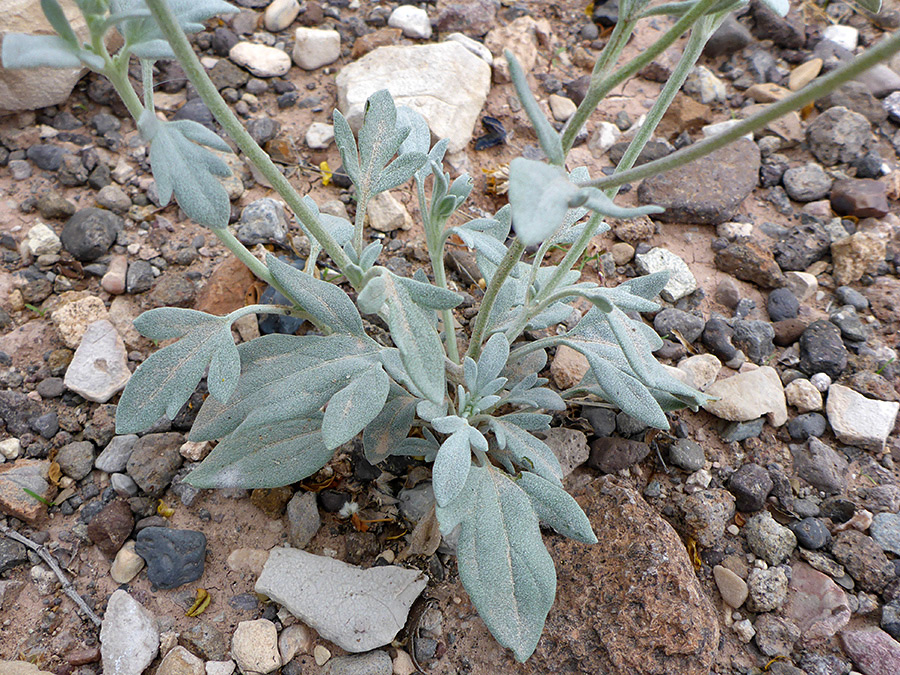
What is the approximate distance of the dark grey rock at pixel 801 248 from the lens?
9.04ft

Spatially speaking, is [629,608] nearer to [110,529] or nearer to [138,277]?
[110,529]

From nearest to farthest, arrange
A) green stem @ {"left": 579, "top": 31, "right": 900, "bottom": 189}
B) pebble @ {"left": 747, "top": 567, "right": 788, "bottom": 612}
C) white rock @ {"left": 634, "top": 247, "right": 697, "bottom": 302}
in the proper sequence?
green stem @ {"left": 579, "top": 31, "right": 900, "bottom": 189} → pebble @ {"left": 747, "top": 567, "right": 788, "bottom": 612} → white rock @ {"left": 634, "top": 247, "right": 697, "bottom": 302}

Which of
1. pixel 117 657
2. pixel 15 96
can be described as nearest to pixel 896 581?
pixel 117 657

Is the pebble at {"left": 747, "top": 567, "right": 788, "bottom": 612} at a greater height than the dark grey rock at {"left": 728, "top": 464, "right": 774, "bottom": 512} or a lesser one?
lesser

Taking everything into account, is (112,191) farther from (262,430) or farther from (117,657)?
A: (117,657)

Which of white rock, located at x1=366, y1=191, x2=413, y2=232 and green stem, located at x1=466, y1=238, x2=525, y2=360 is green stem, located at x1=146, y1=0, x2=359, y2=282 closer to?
green stem, located at x1=466, y1=238, x2=525, y2=360

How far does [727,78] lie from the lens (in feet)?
11.3

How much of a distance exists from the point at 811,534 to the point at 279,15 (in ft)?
10.9

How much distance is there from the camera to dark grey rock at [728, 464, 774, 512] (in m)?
2.10

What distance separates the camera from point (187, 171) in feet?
4.40

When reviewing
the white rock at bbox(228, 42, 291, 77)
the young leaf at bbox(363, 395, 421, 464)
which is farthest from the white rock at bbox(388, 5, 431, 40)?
the young leaf at bbox(363, 395, 421, 464)

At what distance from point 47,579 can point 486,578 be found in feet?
4.45

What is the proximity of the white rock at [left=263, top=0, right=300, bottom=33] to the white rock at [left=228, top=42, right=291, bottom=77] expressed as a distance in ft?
0.56

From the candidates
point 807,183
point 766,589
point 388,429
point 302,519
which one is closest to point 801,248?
point 807,183
